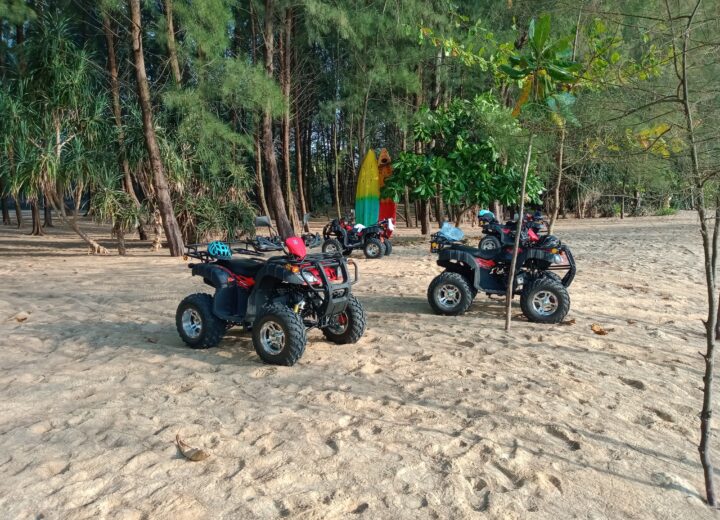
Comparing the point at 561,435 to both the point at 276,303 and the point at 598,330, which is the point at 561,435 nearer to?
the point at 276,303

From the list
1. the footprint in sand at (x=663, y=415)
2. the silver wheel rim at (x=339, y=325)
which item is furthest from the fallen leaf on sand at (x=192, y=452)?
the footprint in sand at (x=663, y=415)

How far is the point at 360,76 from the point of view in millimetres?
17734

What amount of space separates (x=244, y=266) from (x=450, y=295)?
2.52 m

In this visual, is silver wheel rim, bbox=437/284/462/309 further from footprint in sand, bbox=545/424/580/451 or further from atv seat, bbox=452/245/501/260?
footprint in sand, bbox=545/424/580/451

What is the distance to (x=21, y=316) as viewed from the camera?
20.1ft

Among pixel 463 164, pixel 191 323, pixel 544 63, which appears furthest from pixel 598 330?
pixel 463 164

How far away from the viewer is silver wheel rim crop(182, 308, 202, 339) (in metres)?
4.95

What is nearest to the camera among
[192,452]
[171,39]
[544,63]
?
[192,452]

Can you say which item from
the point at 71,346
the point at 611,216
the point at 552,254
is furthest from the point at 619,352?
the point at 611,216

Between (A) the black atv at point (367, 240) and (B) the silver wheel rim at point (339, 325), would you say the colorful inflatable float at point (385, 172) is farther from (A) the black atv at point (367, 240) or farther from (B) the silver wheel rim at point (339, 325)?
(B) the silver wheel rim at point (339, 325)

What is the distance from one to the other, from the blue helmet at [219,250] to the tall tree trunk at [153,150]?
759 centimetres

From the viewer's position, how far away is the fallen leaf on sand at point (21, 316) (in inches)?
236

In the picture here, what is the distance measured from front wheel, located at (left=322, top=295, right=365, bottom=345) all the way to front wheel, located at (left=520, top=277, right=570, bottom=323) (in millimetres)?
1976

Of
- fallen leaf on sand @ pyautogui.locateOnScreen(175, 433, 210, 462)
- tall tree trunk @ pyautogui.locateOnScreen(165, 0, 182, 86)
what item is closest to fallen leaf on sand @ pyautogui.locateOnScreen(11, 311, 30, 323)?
fallen leaf on sand @ pyautogui.locateOnScreen(175, 433, 210, 462)
